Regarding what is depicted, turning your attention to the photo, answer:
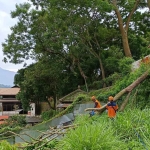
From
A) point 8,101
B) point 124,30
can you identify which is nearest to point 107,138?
point 124,30

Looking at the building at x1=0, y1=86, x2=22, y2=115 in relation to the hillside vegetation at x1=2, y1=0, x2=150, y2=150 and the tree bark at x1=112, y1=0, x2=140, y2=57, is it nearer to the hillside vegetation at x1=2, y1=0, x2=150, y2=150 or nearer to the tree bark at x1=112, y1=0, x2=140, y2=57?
the hillside vegetation at x1=2, y1=0, x2=150, y2=150

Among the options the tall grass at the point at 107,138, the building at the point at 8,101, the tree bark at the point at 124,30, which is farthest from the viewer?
the building at the point at 8,101

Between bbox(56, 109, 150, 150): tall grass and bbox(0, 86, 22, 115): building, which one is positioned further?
bbox(0, 86, 22, 115): building

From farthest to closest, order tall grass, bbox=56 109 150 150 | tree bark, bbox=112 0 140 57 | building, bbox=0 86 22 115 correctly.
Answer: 1. building, bbox=0 86 22 115
2. tree bark, bbox=112 0 140 57
3. tall grass, bbox=56 109 150 150

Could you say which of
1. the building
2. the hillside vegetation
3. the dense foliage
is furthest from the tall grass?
the building

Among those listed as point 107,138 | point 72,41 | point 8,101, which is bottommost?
point 107,138

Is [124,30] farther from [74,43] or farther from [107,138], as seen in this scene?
[107,138]

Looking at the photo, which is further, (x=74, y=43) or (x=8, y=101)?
(x=8, y=101)

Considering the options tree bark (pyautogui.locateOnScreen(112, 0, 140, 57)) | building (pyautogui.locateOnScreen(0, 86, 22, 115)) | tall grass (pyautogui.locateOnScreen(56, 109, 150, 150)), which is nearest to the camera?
tall grass (pyautogui.locateOnScreen(56, 109, 150, 150))

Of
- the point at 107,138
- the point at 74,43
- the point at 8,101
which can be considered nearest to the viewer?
the point at 107,138

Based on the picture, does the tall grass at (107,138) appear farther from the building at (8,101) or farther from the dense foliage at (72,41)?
the building at (8,101)

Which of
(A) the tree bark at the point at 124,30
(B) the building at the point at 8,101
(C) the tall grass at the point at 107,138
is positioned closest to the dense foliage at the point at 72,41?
(A) the tree bark at the point at 124,30

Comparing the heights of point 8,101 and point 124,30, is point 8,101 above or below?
below

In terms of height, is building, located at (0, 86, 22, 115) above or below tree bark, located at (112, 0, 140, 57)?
below
